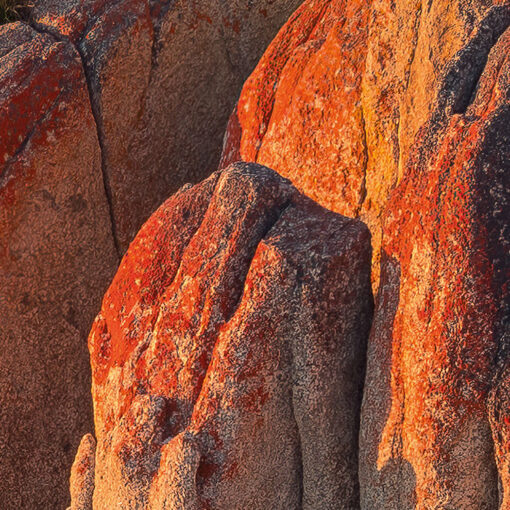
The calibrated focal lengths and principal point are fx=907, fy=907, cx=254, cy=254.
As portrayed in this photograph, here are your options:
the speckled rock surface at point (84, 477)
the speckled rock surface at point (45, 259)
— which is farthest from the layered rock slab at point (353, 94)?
the speckled rock surface at point (84, 477)

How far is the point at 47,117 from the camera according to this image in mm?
5371

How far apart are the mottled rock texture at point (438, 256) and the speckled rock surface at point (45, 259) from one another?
1990 millimetres

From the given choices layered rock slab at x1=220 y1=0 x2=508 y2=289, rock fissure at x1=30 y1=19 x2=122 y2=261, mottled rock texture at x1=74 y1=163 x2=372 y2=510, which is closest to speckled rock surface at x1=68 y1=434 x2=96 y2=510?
mottled rock texture at x1=74 y1=163 x2=372 y2=510

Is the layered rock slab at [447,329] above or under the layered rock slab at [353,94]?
under

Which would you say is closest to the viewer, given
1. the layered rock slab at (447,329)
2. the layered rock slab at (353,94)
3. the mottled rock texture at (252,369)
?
the layered rock slab at (447,329)

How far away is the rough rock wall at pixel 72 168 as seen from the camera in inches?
211

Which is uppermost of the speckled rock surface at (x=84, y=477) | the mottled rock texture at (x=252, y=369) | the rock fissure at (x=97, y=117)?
the rock fissure at (x=97, y=117)

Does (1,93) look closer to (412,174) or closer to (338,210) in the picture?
(338,210)

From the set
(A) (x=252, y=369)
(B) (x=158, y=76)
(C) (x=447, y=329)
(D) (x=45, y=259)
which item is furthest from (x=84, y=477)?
(B) (x=158, y=76)

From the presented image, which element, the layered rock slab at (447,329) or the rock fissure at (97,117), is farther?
the rock fissure at (97,117)

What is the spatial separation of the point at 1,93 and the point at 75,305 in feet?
4.55

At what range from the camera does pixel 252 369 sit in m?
3.56

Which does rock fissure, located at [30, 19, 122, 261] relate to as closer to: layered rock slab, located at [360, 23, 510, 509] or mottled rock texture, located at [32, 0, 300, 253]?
mottled rock texture, located at [32, 0, 300, 253]

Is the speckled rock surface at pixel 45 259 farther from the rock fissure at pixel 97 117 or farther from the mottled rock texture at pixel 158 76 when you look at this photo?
the mottled rock texture at pixel 158 76
